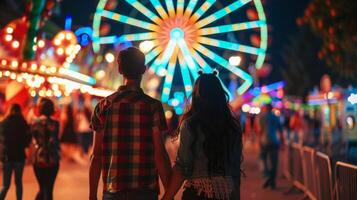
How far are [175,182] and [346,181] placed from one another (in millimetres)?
3461

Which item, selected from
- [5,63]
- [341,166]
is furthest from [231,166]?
[5,63]

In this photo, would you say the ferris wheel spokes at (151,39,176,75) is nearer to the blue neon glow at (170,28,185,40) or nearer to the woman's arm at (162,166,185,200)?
the blue neon glow at (170,28,185,40)

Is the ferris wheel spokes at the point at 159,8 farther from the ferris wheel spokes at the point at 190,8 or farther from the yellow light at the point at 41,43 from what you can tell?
the yellow light at the point at 41,43

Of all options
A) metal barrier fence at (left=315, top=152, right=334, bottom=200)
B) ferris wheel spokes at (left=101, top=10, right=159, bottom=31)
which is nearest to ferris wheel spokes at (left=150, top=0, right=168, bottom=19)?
ferris wheel spokes at (left=101, top=10, right=159, bottom=31)

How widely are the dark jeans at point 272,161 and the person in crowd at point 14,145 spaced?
18.5 feet

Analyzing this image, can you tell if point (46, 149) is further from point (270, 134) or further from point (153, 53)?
point (270, 134)

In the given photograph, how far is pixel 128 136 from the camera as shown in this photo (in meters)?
4.47

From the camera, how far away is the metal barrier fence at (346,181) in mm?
6910

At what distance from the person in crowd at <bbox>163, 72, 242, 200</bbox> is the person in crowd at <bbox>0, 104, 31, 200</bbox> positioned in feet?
16.2

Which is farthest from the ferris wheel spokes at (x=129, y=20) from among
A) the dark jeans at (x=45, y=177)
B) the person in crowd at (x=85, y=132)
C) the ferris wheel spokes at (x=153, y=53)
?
the person in crowd at (x=85, y=132)

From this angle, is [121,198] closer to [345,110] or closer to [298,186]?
[298,186]

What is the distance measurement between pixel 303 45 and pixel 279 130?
1894 inches

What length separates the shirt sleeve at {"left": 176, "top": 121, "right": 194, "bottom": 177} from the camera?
4.45 metres

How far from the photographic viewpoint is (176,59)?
8.61 meters
